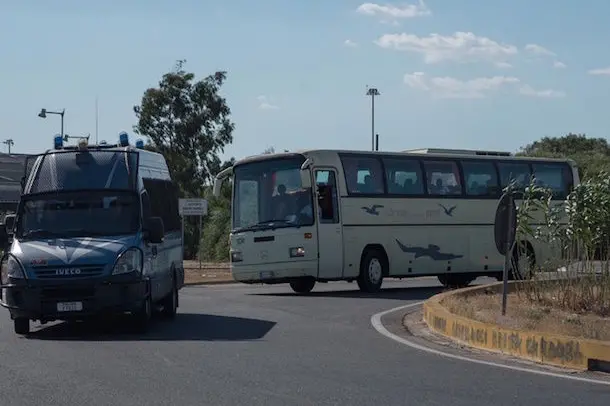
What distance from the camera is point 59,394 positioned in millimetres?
9594

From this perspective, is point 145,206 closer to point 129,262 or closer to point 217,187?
point 129,262

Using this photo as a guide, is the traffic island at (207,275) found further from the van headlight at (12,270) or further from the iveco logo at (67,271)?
the iveco logo at (67,271)

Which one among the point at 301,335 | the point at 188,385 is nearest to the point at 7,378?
the point at 188,385

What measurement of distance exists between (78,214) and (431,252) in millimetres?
11725

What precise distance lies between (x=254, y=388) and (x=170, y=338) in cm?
447

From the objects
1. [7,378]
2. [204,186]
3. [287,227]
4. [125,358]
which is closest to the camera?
[7,378]

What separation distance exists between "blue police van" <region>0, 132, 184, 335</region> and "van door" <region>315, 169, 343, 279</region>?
634 centimetres

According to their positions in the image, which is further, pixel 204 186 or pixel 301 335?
pixel 204 186

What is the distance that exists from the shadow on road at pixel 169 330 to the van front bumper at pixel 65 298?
40cm

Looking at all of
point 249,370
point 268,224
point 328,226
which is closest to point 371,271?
point 328,226

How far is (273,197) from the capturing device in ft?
73.9

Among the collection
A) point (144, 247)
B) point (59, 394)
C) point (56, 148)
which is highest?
point (56, 148)

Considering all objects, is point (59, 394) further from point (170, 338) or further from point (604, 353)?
point (604, 353)

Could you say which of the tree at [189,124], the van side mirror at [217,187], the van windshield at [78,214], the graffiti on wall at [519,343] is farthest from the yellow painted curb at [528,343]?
the tree at [189,124]
